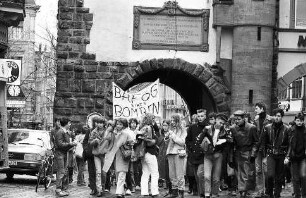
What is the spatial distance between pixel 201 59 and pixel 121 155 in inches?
367

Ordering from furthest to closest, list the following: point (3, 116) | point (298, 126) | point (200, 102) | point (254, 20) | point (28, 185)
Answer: point (200, 102)
point (254, 20)
point (28, 185)
point (3, 116)
point (298, 126)

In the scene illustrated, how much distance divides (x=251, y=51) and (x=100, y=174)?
9370 mm

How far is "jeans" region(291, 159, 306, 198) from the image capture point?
19688 mm

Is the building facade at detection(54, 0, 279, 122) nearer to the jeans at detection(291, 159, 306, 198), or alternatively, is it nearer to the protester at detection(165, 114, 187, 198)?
the protester at detection(165, 114, 187, 198)

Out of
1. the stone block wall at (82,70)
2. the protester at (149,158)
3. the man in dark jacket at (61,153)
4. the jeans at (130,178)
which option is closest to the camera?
the protester at (149,158)

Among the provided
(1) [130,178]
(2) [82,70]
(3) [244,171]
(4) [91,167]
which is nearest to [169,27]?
(2) [82,70]

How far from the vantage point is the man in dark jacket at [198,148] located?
20453mm

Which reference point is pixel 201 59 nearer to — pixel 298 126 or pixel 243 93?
pixel 243 93

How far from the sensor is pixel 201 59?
29219mm

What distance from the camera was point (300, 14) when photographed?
29.9 m

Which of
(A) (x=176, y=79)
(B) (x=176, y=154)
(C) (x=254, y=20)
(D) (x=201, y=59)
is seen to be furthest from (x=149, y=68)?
(B) (x=176, y=154)

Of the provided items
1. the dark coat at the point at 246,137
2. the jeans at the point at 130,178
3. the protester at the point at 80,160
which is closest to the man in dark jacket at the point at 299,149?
the dark coat at the point at 246,137

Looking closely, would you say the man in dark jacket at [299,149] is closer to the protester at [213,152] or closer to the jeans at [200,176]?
the protester at [213,152]

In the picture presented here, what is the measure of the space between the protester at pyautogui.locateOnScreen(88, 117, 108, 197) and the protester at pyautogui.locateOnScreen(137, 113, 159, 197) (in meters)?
Answer: 0.97
